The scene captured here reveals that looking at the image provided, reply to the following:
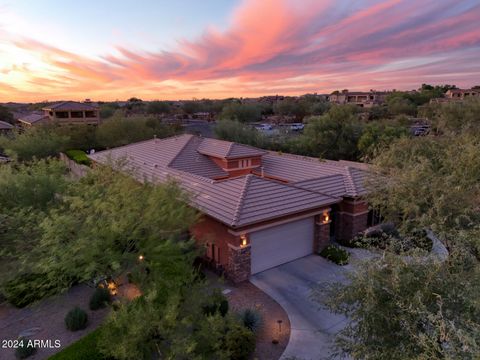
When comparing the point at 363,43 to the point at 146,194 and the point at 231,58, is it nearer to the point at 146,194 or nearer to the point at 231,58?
the point at 231,58

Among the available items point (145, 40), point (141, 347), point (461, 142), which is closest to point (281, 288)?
point (141, 347)

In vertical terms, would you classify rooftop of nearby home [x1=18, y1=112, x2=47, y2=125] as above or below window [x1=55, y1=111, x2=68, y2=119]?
below

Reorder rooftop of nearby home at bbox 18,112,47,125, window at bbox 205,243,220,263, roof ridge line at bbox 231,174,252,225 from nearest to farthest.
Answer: roof ridge line at bbox 231,174,252,225, window at bbox 205,243,220,263, rooftop of nearby home at bbox 18,112,47,125

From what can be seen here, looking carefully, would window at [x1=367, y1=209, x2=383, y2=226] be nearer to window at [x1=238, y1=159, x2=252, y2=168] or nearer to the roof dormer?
the roof dormer

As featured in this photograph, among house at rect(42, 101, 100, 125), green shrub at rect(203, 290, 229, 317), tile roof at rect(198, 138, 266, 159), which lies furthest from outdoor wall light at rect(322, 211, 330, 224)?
house at rect(42, 101, 100, 125)

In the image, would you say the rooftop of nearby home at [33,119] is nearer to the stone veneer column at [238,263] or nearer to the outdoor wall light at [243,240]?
the stone veneer column at [238,263]

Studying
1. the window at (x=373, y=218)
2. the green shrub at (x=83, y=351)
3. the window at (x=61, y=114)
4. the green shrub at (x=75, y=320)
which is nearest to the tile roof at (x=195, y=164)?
the window at (x=373, y=218)
